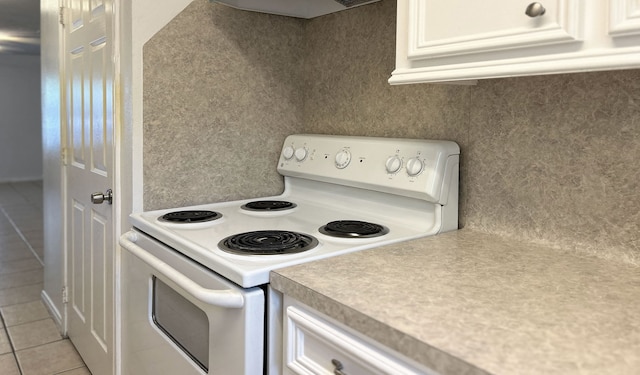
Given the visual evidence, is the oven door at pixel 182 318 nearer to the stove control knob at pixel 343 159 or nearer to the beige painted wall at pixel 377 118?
the beige painted wall at pixel 377 118

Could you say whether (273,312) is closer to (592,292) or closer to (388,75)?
(592,292)

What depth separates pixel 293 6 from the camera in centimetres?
169

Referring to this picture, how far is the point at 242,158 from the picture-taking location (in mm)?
1732

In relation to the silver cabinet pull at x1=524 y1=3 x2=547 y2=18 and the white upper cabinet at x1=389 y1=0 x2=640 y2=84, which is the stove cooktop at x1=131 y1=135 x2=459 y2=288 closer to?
the white upper cabinet at x1=389 y1=0 x2=640 y2=84

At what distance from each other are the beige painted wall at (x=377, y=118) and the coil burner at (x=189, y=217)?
143mm

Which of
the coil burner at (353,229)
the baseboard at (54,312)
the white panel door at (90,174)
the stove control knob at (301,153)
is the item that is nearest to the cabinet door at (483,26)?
the coil burner at (353,229)

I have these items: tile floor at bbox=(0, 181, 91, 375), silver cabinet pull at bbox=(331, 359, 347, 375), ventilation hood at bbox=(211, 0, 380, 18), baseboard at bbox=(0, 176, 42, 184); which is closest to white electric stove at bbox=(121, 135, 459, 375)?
silver cabinet pull at bbox=(331, 359, 347, 375)

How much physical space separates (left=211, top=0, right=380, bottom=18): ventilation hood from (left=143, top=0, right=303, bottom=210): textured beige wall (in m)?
0.07

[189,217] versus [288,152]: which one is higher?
[288,152]

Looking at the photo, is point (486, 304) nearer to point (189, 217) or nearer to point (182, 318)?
point (182, 318)

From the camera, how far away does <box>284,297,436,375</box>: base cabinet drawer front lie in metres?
0.72

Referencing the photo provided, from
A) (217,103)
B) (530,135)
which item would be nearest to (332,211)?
(217,103)

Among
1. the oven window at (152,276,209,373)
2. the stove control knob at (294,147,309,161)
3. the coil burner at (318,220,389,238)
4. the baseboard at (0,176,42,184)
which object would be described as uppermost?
the stove control knob at (294,147,309,161)

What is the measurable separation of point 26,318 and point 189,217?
6.22 feet
